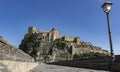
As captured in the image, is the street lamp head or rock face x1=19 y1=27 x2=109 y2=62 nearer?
the street lamp head

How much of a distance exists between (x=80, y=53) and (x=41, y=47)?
21128 mm

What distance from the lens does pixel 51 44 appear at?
105 m

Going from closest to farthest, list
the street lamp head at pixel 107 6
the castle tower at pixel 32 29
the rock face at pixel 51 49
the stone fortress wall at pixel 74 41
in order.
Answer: the street lamp head at pixel 107 6 < the rock face at pixel 51 49 < the stone fortress wall at pixel 74 41 < the castle tower at pixel 32 29

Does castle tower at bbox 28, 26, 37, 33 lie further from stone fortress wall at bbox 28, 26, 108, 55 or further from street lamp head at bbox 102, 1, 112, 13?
street lamp head at bbox 102, 1, 112, 13

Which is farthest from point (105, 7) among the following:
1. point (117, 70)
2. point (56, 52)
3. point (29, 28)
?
point (29, 28)

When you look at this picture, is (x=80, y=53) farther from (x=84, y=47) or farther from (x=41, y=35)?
(x=41, y=35)

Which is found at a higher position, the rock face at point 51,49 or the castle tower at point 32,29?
the castle tower at point 32,29

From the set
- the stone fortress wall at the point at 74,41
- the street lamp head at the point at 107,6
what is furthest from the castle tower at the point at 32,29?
the street lamp head at the point at 107,6

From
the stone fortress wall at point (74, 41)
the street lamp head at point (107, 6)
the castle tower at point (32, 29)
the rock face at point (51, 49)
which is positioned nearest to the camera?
the street lamp head at point (107, 6)

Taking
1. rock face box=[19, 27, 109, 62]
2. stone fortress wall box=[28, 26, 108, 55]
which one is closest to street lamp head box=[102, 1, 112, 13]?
rock face box=[19, 27, 109, 62]

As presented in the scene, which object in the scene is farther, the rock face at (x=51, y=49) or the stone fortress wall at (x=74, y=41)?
the stone fortress wall at (x=74, y=41)

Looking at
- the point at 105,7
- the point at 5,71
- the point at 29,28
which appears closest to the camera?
the point at 5,71

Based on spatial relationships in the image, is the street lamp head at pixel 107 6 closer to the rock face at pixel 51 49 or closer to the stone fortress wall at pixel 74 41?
the rock face at pixel 51 49

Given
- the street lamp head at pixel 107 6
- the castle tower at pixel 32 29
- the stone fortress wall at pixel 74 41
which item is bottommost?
the street lamp head at pixel 107 6
